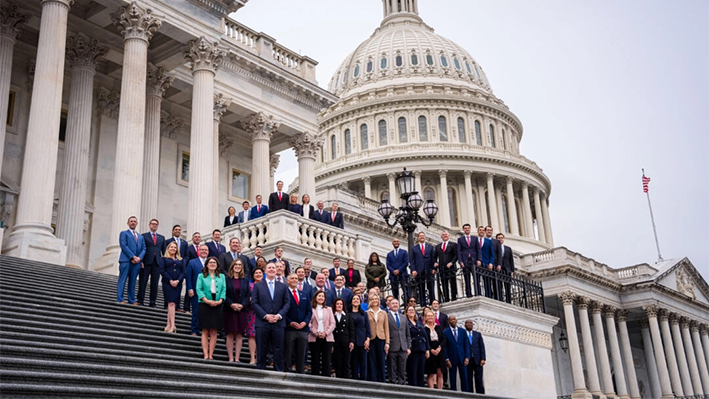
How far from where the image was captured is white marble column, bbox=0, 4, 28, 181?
20188mm

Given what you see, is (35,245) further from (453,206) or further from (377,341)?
(453,206)

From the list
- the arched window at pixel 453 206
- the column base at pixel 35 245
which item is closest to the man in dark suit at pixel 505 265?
the column base at pixel 35 245

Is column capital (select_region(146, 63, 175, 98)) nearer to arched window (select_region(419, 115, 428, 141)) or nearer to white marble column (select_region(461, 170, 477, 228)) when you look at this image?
white marble column (select_region(461, 170, 477, 228))

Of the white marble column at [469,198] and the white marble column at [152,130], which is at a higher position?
the white marble column at [469,198]

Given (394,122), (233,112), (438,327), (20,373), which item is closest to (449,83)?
(394,122)

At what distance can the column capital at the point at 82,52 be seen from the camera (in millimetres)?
22250

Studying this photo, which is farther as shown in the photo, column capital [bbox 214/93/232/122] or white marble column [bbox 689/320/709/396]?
white marble column [bbox 689/320/709/396]

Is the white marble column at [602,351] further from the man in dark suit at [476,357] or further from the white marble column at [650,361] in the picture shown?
the man in dark suit at [476,357]

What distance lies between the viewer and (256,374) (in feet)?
32.8

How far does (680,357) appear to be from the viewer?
53.1 meters

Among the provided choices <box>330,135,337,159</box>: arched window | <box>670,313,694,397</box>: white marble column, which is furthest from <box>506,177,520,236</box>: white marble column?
<box>670,313,694,397</box>: white marble column

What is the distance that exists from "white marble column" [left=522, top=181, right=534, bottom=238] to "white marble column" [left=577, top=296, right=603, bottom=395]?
78.9ft

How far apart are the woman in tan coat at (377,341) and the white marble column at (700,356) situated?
50.3 metres

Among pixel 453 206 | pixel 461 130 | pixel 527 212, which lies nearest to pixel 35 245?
pixel 453 206
